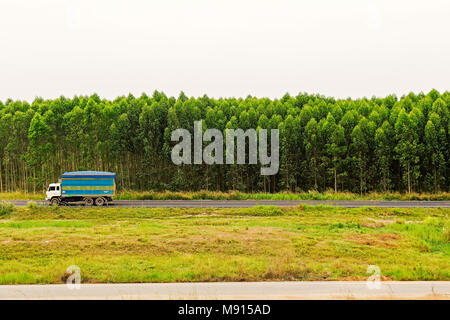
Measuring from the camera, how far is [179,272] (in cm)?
1298

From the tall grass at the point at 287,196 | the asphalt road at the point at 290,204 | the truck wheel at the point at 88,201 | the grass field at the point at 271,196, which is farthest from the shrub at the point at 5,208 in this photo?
the tall grass at the point at 287,196

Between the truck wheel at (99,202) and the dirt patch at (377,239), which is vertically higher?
the truck wheel at (99,202)

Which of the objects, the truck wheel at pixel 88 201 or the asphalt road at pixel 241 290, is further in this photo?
the truck wheel at pixel 88 201

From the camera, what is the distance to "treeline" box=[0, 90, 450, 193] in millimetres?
40875

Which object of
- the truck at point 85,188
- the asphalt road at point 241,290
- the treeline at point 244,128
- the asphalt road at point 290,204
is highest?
the treeline at point 244,128

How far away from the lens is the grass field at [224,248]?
1282cm

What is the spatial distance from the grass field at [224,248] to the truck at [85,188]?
586cm

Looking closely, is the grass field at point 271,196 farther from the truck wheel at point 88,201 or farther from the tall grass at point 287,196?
the truck wheel at point 88,201

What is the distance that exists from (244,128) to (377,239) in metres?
28.0

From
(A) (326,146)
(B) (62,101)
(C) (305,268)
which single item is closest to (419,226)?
(C) (305,268)

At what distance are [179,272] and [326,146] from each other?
32087 millimetres

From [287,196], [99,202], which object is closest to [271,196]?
[287,196]

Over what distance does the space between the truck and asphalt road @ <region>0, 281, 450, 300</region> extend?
22.7m

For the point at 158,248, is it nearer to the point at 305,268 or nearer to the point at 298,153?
the point at 305,268
